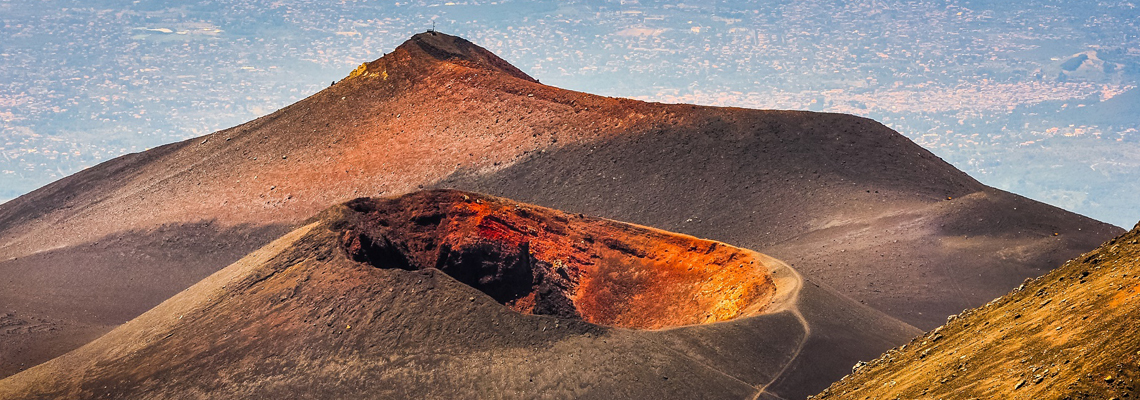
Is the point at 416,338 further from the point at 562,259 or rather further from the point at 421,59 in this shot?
the point at 421,59

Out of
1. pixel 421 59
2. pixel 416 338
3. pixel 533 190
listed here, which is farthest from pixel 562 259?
pixel 421 59

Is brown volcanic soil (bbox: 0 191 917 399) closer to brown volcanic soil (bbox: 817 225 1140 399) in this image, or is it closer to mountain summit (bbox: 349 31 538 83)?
brown volcanic soil (bbox: 817 225 1140 399)

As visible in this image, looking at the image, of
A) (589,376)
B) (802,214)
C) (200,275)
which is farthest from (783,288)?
(200,275)

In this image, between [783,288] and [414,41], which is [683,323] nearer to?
[783,288]

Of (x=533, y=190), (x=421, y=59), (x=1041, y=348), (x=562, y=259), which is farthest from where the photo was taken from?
(x=421, y=59)

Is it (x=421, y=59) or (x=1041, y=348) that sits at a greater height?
(x=421, y=59)

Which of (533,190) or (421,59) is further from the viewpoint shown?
(421,59)

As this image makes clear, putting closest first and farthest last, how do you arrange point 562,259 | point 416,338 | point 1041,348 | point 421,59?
point 1041,348
point 416,338
point 562,259
point 421,59
